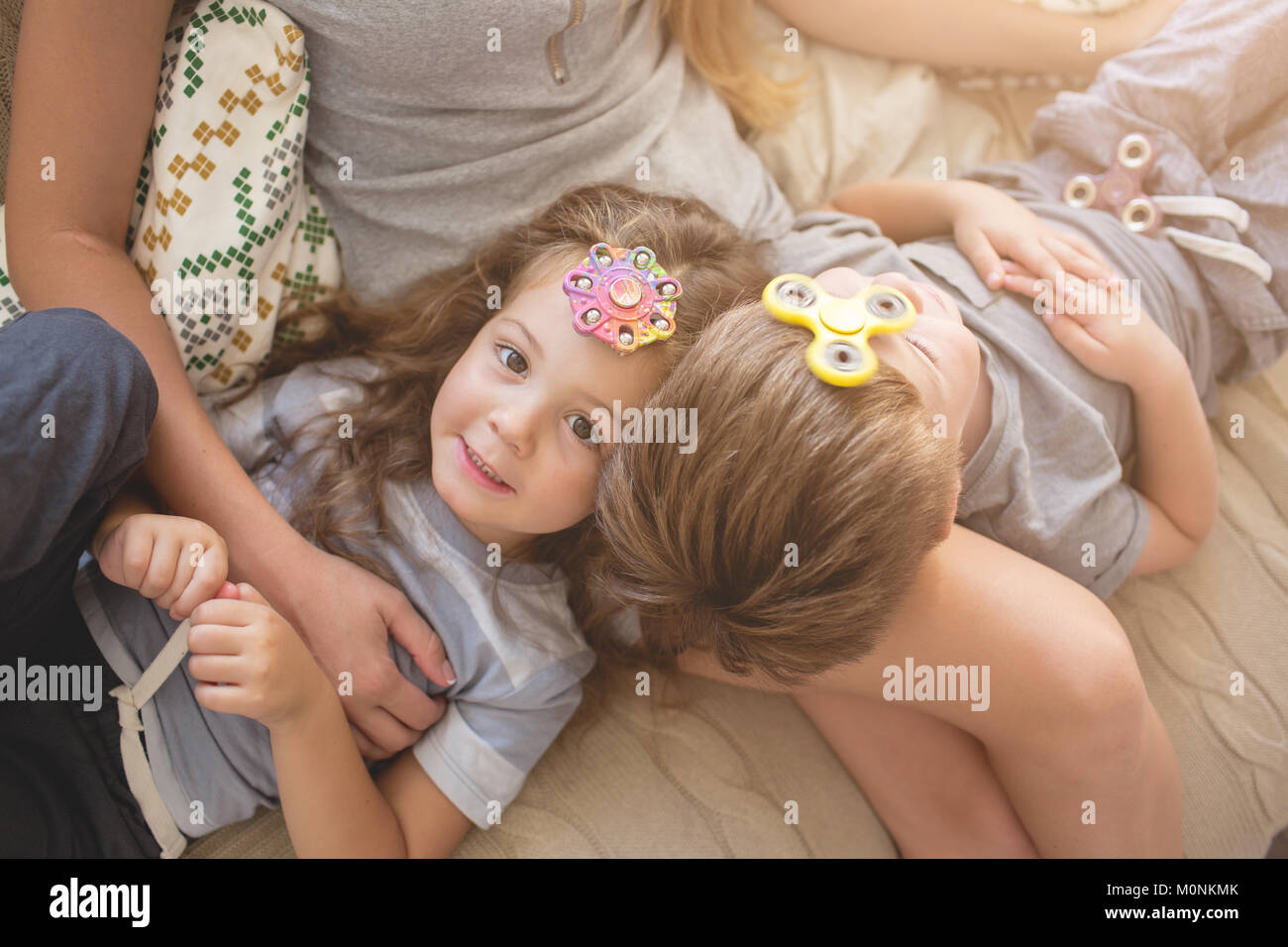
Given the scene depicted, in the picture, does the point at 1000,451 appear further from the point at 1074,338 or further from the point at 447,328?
the point at 447,328

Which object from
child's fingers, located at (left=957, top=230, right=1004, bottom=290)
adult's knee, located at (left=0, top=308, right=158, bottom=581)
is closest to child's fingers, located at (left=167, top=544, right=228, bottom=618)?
adult's knee, located at (left=0, top=308, right=158, bottom=581)

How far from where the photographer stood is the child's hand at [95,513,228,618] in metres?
0.86

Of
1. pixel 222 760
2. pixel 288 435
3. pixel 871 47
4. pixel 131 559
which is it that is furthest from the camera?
pixel 871 47

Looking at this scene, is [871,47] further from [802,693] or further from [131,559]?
[131,559]

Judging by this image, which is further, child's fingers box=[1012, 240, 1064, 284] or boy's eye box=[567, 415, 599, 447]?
child's fingers box=[1012, 240, 1064, 284]

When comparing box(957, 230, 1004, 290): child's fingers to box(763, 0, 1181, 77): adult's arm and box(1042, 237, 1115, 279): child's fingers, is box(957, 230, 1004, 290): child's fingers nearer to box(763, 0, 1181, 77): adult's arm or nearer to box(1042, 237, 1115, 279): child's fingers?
box(1042, 237, 1115, 279): child's fingers

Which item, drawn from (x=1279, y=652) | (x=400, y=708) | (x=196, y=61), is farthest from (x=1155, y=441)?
(x=196, y=61)

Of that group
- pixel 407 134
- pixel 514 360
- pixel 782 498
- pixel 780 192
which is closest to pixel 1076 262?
pixel 780 192

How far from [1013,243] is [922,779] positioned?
0.66 meters

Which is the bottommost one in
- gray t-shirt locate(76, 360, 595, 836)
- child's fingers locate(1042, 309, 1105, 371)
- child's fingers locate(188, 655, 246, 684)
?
gray t-shirt locate(76, 360, 595, 836)

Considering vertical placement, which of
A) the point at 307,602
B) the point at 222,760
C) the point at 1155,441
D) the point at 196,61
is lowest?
the point at 222,760

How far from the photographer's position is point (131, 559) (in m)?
0.86

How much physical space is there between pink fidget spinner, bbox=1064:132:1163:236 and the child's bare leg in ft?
2.32

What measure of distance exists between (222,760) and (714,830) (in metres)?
0.54
